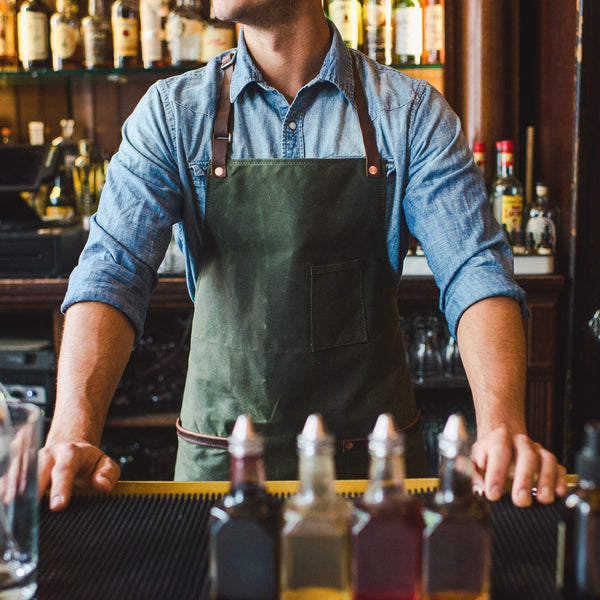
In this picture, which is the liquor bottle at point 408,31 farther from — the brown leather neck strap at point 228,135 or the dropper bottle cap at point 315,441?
the dropper bottle cap at point 315,441

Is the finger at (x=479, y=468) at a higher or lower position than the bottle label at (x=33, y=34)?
lower

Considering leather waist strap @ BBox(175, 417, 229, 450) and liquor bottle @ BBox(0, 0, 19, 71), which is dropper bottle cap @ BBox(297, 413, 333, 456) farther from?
liquor bottle @ BBox(0, 0, 19, 71)

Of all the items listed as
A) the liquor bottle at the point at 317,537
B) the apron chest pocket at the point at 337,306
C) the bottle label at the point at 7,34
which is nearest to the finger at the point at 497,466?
the liquor bottle at the point at 317,537

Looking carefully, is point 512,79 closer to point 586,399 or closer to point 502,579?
point 586,399

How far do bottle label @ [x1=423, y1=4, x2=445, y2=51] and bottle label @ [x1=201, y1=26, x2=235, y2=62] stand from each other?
2.10ft

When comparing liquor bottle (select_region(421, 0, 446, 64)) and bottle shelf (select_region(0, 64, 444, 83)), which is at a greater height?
liquor bottle (select_region(421, 0, 446, 64))

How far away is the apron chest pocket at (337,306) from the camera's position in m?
1.56

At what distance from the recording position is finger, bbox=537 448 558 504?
2.97ft

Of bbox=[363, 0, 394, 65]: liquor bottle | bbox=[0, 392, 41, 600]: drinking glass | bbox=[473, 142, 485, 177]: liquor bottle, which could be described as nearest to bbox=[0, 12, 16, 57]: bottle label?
bbox=[363, 0, 394, 65]: liquor bottle

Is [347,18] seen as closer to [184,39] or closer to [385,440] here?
[184,39]

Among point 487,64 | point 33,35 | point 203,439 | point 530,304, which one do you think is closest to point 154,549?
point 203,439

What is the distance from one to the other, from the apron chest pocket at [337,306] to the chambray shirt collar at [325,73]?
0.33m

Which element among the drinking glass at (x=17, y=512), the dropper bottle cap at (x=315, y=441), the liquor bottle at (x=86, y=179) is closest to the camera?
the dropper bottle cap at (x=315, y=441)

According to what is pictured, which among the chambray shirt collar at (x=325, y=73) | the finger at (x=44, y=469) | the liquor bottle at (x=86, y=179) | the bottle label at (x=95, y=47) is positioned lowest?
the finger at (x=44, y=469)
